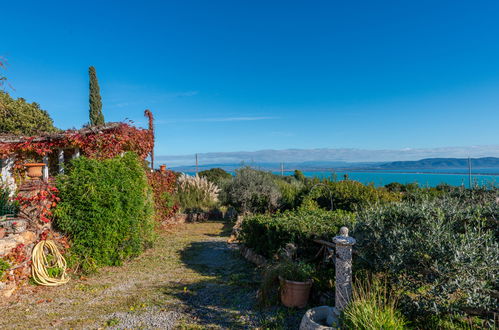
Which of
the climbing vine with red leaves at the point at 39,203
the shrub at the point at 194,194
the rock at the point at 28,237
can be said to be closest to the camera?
the rock at the point at 28,237

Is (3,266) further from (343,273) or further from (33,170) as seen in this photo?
(343,273)

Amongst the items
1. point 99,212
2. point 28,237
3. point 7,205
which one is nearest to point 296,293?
point 99,212

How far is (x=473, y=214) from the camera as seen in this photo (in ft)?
10.6

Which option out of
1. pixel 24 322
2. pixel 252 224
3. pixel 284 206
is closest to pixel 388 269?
pixel 252 224

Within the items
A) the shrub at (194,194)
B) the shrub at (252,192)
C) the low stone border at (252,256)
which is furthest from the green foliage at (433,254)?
the shrub at (194,194)

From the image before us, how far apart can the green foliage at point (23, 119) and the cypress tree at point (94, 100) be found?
7.35 ft

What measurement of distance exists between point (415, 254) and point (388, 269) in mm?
417

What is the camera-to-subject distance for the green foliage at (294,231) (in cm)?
463

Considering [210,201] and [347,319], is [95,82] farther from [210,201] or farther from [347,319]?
[347,319]

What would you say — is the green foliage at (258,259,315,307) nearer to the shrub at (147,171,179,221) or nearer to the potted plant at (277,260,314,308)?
the potted plant at (277,260,314,308)

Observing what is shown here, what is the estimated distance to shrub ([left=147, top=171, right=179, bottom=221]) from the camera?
9.39 meters

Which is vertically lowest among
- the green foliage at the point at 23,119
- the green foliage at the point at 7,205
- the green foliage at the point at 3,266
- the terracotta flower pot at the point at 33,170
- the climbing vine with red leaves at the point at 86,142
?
the green foliage at the point at 3,266

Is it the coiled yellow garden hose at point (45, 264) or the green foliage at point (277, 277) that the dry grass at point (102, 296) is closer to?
the coiled yellow garden hose at point (45, 264)

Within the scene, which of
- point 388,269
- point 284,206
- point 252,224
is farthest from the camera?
point 284,206
